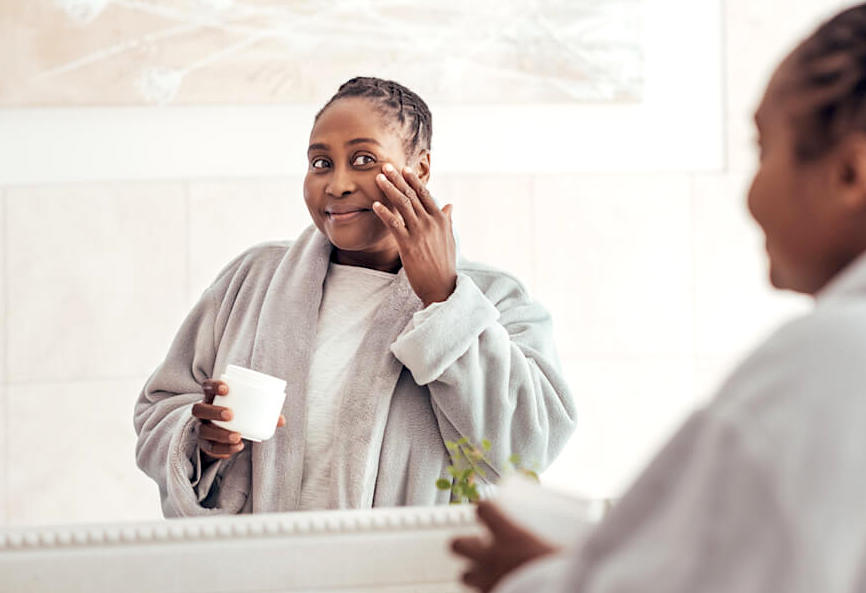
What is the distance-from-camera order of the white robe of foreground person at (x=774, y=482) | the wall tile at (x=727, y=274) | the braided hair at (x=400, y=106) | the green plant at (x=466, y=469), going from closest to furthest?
the white robe of foreground person at (x=774, y=482) < the green plant at (x=466, y=469) < the braided hair at (x=400, y=106) < the wall tile at (x=727, y=274)

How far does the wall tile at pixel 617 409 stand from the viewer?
6.28ft

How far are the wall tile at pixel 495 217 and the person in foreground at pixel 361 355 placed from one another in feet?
2.67

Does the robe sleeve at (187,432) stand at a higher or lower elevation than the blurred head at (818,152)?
lower

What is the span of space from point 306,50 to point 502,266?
1.70 feet

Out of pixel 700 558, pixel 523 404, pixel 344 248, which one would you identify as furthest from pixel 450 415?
pixel 700 558

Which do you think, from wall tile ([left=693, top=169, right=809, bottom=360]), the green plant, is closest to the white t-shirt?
the green plant

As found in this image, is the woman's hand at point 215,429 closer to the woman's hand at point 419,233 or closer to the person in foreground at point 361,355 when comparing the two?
the person in foreground at point 361,355

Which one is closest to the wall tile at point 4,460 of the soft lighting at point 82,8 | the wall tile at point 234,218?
the wall tile at point 234,218

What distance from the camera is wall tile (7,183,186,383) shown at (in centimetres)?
184

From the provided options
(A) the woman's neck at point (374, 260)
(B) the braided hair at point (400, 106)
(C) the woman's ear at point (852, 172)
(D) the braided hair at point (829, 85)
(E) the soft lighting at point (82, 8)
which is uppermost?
(E) the soft lighting at point (82, 8)

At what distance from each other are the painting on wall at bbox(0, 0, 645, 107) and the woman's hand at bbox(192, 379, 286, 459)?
1024 mm

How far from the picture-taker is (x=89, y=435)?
1.85 m

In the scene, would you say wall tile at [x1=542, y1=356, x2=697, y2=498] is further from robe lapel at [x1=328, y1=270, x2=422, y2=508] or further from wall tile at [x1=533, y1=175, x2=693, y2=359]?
robe lapel at [x1=328, y1=270, x2=422, y2=508]

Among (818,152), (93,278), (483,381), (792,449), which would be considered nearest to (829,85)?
(818,152)
